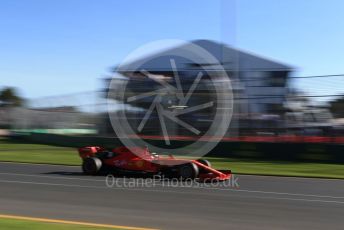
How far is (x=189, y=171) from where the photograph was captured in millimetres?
13125

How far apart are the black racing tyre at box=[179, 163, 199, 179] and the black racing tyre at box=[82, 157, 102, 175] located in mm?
2380

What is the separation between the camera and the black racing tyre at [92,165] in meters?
14.2

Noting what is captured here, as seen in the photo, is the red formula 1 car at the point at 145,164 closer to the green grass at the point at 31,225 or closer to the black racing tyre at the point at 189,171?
the black racing tyre at the point at 189,171

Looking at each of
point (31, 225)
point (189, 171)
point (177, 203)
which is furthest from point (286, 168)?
point (31, 225)

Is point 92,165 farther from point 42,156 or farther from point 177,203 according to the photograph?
point 42,156

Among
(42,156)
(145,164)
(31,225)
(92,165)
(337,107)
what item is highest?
(337,107)

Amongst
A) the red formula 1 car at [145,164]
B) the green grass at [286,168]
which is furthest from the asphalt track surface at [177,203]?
the green grass at [286,168]

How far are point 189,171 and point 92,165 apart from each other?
272cm

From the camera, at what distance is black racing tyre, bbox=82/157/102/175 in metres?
14.2

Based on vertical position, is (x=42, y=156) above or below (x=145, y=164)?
below

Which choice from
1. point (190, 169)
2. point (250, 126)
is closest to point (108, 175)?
point (190, 169)

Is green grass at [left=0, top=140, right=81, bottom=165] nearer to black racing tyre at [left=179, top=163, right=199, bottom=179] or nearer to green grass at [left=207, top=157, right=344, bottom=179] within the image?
green grass at [left=207, top=157, right=344, bottom=179]

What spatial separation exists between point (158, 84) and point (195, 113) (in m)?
3.57

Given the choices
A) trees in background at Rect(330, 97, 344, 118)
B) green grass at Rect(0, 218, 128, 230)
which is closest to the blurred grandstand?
trees in background at Rect(330, 97, 344, 118)
